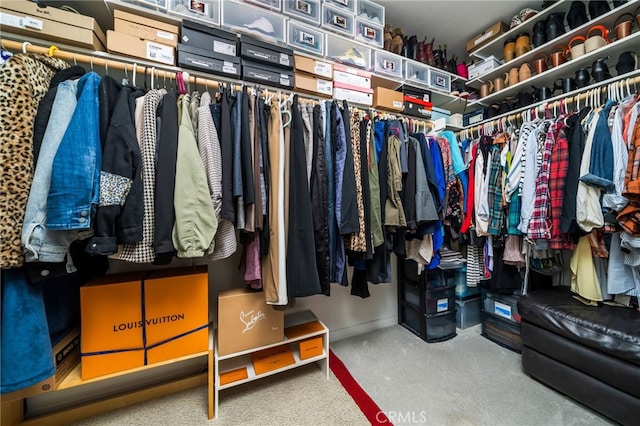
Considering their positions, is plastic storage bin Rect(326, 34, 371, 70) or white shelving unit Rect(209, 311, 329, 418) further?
plastic storage bin Rect(326, 34, 371, 70)

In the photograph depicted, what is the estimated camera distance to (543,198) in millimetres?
1362

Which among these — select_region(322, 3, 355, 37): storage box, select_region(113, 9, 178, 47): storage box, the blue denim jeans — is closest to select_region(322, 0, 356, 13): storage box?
select_region(322, 3, 355, 37): storage box

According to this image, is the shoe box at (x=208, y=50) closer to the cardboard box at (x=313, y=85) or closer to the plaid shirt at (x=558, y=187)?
the cardboard box at (x=313, y=85)

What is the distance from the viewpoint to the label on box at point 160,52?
1.08 m

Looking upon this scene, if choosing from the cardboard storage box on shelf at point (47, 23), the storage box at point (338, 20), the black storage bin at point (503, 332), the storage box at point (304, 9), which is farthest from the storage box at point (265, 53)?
the black storage bin at point (503, 332)

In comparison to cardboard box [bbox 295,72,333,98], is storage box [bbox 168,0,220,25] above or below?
above

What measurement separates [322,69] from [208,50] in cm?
64

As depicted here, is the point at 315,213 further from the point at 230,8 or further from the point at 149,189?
the point at 230,8

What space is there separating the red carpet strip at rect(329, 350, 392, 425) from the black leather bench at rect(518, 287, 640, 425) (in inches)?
39.0

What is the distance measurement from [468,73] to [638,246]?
1828 millimetres

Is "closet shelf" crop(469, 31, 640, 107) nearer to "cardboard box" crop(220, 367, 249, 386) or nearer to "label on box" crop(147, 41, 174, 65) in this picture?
"label on box" crop(147, 41, 174, 65)

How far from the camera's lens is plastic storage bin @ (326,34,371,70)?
5.05 feet

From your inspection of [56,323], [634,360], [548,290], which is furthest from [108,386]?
[548,290]

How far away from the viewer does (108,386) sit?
4.08 ft
